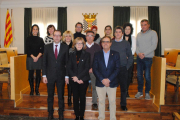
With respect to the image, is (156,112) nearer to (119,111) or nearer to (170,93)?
(119,111)

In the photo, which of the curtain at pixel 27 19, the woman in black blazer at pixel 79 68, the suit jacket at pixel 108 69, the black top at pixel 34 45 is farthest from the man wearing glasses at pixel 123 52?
the curtain at pixel 27 19

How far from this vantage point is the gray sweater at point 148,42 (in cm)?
314

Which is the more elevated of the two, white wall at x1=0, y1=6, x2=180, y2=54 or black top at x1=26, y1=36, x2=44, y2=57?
white wall at x1=0, y1=6, x2=180, y2=54

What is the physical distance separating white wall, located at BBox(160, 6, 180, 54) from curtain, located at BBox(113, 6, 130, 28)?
5.21 ft

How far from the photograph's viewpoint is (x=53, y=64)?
253 centimetres

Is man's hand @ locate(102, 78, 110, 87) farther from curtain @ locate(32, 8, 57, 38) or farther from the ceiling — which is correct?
curtain @ locate(32, 8, 57, 38)

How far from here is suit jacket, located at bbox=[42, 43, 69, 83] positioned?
253 cm

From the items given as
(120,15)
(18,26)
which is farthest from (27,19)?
(120,15)

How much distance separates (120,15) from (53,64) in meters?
5.38

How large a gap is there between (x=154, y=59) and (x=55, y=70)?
218 cm

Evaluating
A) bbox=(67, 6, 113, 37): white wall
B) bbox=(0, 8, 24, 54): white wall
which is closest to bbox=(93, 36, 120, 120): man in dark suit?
bbox=(67, 6, 113, 37): white wall

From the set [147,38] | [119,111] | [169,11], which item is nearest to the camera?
[119,111]

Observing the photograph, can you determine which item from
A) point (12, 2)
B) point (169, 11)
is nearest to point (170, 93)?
point (169, 11)

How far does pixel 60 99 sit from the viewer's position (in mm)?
2617
